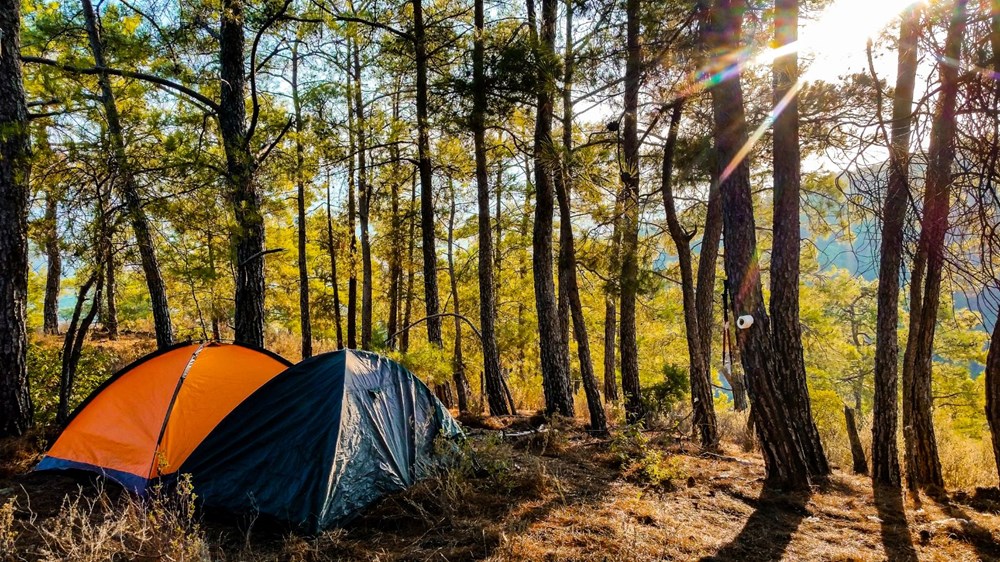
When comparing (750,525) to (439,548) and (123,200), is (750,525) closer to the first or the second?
(439,548)

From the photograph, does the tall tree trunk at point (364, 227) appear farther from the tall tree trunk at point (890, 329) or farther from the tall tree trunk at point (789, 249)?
the tall tree trunk at point (890, 329)

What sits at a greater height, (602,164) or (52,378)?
(602,164)

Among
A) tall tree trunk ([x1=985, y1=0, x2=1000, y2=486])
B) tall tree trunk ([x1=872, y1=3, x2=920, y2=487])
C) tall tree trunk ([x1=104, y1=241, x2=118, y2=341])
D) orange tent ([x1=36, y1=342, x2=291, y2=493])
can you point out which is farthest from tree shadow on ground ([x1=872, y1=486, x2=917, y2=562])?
tall tree trunk ([x1=104, y1=241, x2=118, y2=341])

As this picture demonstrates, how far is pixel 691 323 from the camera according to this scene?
7012 mm

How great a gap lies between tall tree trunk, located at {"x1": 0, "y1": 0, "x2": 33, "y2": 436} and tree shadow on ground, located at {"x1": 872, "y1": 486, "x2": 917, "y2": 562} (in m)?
8.52

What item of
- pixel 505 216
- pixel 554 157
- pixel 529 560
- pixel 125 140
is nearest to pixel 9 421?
pixel 125 140

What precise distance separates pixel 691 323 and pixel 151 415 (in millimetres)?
6531

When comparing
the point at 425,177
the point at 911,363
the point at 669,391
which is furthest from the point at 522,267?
the point at 911,363

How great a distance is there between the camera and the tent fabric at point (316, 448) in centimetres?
390

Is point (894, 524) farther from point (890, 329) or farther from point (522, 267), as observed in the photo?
point (522, 267)

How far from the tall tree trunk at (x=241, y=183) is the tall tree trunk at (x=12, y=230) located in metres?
1.99

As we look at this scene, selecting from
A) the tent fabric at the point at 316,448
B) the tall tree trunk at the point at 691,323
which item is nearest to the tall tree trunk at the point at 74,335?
the tent fabric at the point at 316,448

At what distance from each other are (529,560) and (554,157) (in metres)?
4.25

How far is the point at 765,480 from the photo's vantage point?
500cm
